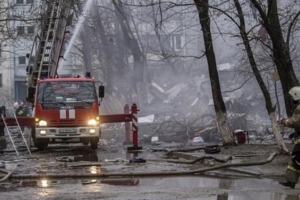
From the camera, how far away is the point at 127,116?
20.5m

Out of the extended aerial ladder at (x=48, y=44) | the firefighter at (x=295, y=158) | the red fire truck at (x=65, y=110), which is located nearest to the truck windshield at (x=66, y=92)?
the red fire truck at (x=65, y=110)

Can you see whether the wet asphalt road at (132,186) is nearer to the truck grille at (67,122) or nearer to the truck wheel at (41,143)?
the truck grille at (67,122)

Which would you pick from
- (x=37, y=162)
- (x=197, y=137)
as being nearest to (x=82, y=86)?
(x=37, y=162)

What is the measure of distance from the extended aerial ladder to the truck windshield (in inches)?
88.7

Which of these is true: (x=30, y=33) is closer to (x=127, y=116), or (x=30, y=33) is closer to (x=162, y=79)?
(x=127, y=116)

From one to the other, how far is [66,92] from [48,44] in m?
3.45

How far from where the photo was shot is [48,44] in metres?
22.3

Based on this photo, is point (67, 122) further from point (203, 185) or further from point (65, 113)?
point (203, 185)

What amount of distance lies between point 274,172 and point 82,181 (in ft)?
11.7

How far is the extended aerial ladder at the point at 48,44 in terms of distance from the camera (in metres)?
22.0

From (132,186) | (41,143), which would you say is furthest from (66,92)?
(132,186)

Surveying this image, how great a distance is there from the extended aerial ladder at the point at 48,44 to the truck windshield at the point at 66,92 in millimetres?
2252

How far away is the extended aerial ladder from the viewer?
22016 mm

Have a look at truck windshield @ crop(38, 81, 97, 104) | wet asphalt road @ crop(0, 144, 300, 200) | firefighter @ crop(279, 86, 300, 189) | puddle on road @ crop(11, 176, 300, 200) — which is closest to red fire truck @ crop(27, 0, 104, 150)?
truck windshield @ crop(38, 81, 97, 104)
